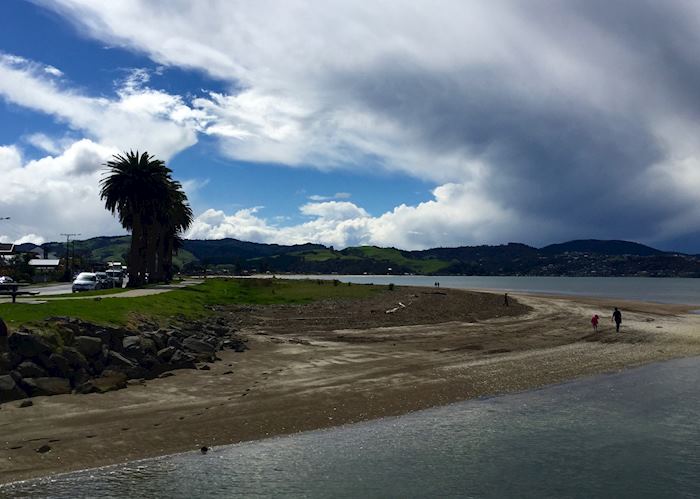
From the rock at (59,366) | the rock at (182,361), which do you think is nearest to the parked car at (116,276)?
the rock at (182,361)

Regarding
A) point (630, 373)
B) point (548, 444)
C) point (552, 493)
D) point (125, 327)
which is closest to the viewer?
point (552, 493)

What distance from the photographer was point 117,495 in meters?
14.3

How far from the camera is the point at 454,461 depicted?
17.7 m

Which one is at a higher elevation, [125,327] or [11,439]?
[125,327]

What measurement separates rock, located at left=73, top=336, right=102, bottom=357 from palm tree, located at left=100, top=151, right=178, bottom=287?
165 ft

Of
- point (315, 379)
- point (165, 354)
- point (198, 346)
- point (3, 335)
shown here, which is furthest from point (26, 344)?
point (315, 379)

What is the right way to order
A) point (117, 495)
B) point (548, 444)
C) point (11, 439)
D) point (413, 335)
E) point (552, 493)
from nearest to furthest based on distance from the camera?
point (117, 495) < point (552, 493) < point (11, 439) < point (548, 444) < point (413, 335)

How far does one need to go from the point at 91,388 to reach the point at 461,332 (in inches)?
1371

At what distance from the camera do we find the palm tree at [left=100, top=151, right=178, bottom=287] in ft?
235

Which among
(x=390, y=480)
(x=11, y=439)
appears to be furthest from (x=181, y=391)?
(x=390, y=480)

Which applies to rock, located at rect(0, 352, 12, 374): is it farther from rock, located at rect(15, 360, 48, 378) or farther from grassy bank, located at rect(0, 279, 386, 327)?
grassy bank, located at rect(0, 279, 386, 327)

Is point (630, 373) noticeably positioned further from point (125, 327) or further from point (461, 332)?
point (125, 327)

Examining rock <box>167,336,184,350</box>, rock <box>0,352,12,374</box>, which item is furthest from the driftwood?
rock <box>0,352,12,374</box>

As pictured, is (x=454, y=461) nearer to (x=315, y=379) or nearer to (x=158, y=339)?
(x=315, y=379)
